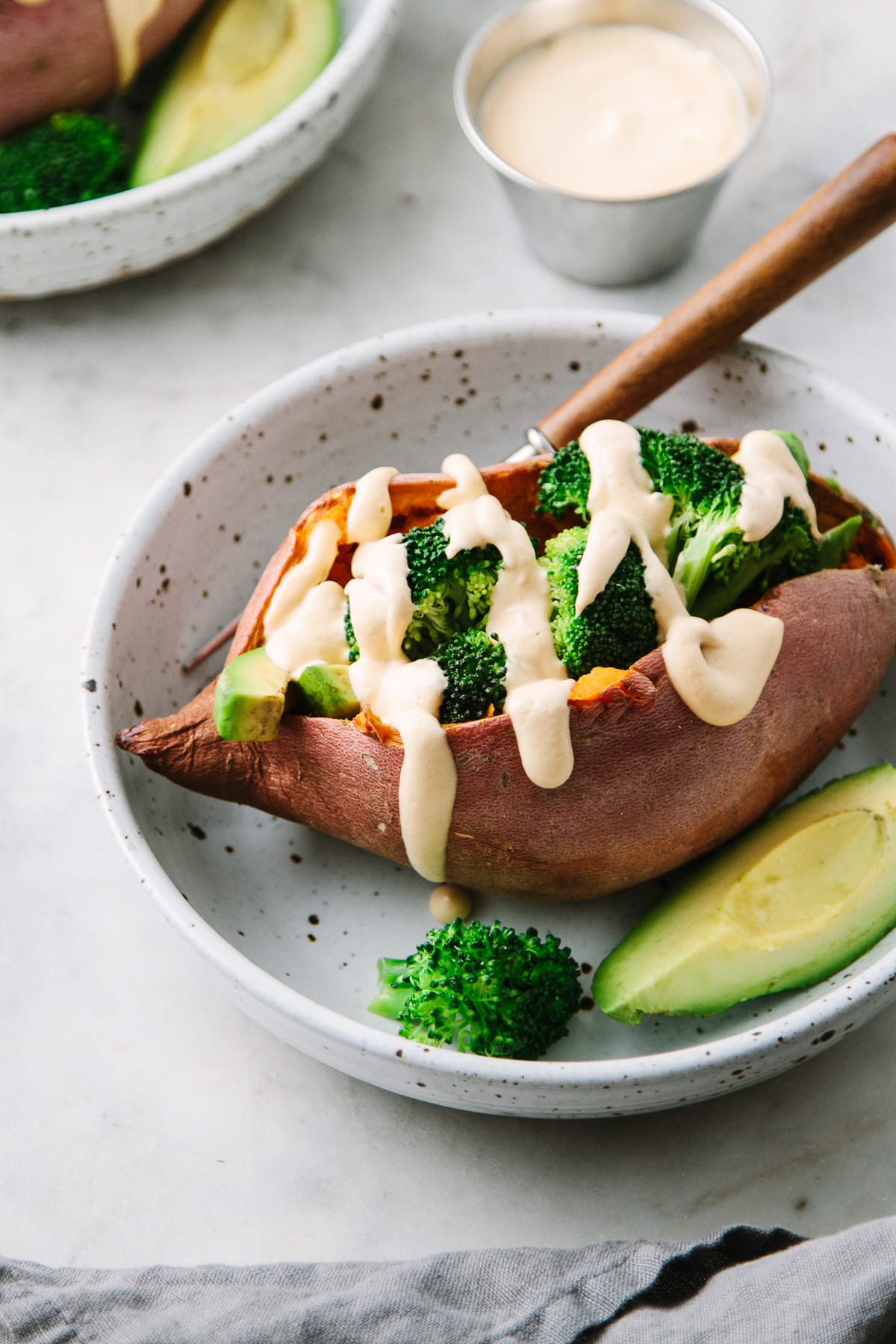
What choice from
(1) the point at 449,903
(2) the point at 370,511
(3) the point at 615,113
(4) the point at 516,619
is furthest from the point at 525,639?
(3) the point at 615,113

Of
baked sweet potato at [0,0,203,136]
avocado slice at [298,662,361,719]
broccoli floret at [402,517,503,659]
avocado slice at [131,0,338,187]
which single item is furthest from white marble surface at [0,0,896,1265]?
broccoli floret at [402,517,503,659]

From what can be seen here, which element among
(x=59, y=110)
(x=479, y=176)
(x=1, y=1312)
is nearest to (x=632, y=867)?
(x=1, y=1312)

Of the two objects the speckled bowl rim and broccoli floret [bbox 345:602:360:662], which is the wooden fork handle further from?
the speckled bowl rim

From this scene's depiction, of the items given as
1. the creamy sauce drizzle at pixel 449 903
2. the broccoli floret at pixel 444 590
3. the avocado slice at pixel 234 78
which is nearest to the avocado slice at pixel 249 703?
the broccoli floret at pixel 444 590

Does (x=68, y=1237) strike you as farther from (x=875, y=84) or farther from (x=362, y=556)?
(x=875, y=84)

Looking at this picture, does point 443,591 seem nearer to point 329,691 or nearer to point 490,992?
point 329,691
